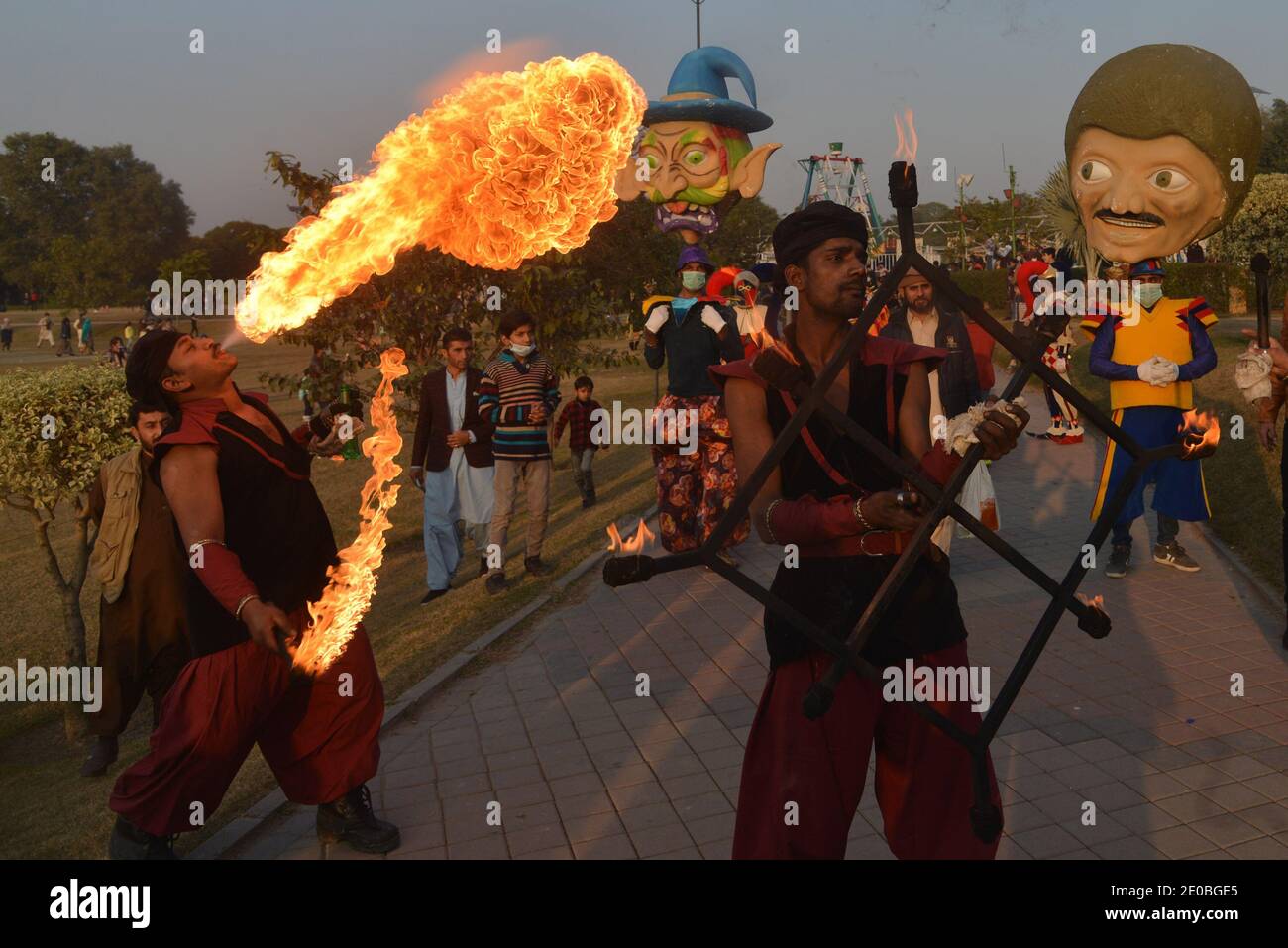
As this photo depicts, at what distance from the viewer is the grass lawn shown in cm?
543

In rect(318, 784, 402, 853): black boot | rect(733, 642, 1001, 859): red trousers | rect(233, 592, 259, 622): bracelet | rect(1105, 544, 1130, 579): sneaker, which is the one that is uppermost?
rect(233, 592, 259, 622): bracelet

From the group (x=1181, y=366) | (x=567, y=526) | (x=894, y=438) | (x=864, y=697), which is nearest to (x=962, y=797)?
(x=864, y=697)

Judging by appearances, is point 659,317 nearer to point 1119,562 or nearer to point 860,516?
point 1119,562

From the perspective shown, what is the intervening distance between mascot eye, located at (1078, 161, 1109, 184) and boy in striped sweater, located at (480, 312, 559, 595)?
13.8 feet

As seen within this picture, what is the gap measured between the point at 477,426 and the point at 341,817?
4.63 m

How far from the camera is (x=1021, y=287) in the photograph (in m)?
13.8

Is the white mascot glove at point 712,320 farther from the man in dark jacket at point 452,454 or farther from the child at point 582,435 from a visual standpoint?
the child at point 582,435

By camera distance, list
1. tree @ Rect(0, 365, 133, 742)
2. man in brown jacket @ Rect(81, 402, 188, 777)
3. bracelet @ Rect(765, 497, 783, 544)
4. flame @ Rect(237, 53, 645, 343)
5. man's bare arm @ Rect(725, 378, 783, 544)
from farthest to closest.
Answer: tree @ Rect(0, 365, 133, 742)
man in brown jacket @ Rect(81, 402, 188, 777)
flame @ Rect(237, 53, 645, 343)
man's bare arm @ Rect(725, 378, 783, 544)
bracelet @ Rect(765, 497, 783, 544)

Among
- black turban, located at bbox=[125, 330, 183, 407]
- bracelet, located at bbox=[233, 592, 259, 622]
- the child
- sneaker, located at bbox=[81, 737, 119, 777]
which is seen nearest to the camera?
bracelet, located at bbox=[233, 592, 259, 622]

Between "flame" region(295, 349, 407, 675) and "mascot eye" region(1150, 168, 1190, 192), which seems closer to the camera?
"flame" region(295, 349, 407, 675)

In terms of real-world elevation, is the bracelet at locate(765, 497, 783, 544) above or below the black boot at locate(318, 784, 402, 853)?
above

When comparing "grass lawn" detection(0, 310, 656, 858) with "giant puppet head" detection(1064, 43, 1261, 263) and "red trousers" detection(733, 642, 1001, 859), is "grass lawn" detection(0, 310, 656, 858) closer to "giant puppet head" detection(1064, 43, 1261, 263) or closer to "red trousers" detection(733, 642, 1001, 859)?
"red trousers" detection(733, 642, 1001, 859)

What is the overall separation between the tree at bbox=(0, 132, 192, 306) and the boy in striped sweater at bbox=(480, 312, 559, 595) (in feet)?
199

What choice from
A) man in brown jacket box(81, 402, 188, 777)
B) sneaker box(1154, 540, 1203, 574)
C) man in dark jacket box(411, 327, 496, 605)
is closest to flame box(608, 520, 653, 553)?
man in brown jacket box(81, 402, 188, 777)
